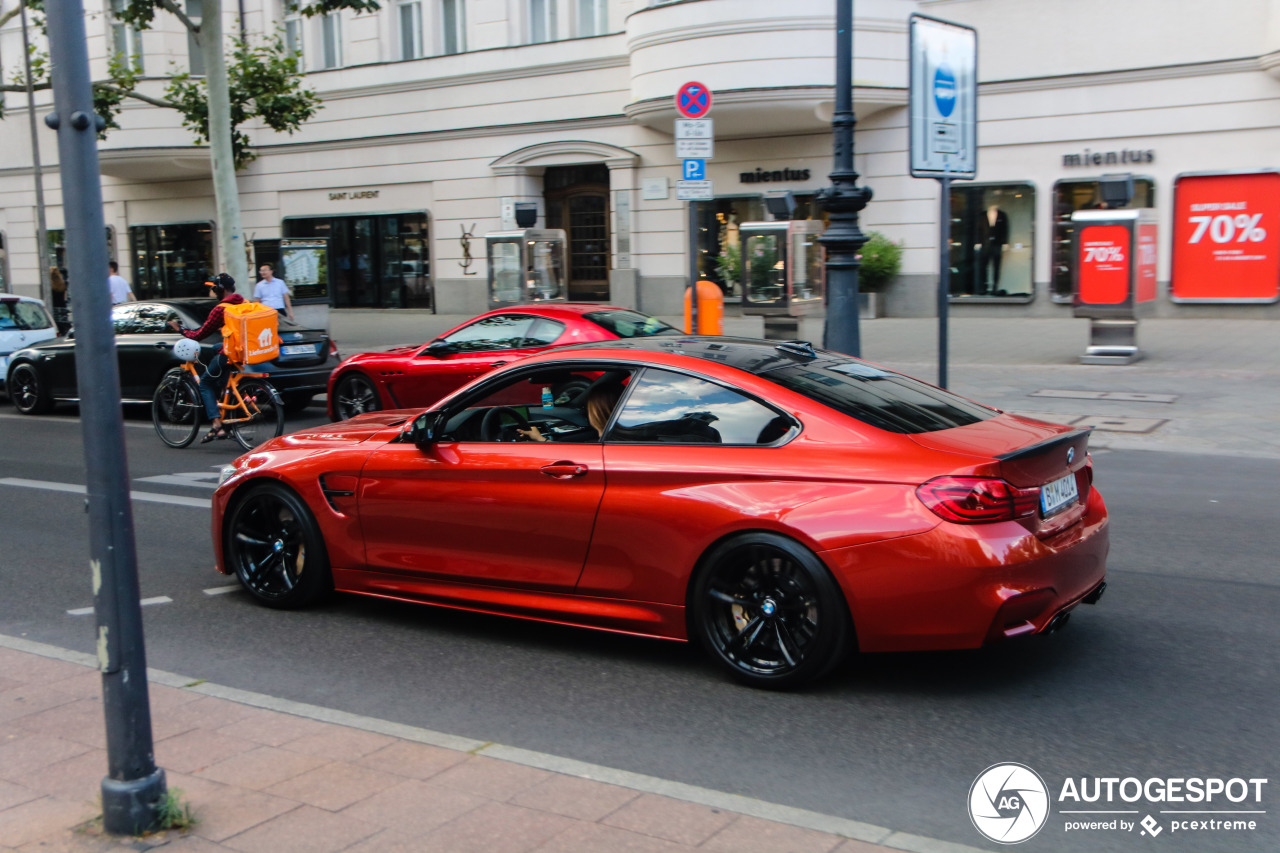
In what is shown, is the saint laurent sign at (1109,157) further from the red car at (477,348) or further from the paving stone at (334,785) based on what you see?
the paving stone at (334,785)

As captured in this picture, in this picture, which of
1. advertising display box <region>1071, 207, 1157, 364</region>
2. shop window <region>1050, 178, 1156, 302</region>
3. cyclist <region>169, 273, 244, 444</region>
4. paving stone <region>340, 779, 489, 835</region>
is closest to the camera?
paving stone <region>340, 779, 489, 835</region>

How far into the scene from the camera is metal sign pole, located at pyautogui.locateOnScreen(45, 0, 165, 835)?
3197 millimetres

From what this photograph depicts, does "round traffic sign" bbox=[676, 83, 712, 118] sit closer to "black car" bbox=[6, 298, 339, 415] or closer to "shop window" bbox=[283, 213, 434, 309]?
"black car" bbox=[6, 298, 339, 415]

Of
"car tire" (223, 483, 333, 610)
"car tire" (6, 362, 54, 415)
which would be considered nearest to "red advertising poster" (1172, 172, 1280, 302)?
"car tire" (6, 362, 54, 415)

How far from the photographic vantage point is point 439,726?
4504 mm

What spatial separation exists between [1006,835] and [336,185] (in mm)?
28358

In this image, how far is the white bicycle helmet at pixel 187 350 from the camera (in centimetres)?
1122

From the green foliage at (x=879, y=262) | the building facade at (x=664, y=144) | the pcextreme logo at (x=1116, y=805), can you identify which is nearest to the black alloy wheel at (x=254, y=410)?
the pcextreme logo at (x=1116, y=805)

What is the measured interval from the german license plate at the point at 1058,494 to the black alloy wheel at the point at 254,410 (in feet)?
26.9

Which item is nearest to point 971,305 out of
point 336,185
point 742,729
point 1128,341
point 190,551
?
point 1128,341

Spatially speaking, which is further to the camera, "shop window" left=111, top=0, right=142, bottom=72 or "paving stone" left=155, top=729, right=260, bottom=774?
"shop window" left=111, top=0, right=142, bottom=72

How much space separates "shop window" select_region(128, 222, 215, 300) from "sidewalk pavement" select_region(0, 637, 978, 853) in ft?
96.9

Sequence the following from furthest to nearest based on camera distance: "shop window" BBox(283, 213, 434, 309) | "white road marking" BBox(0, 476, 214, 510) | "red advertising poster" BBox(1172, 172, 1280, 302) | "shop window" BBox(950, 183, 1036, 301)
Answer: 1. "shop window" BBox(283, 213, 434, 309)
2. "shop window" BBox(950, 183, 1036, 301)
3. "red advertising poster" BBox(1172, 172, 1280, 302)
4. "white road marking" BBox(0, 476, 214, 510)

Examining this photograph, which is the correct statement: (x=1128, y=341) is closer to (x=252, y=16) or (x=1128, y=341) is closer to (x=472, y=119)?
(x=472, y=119)
